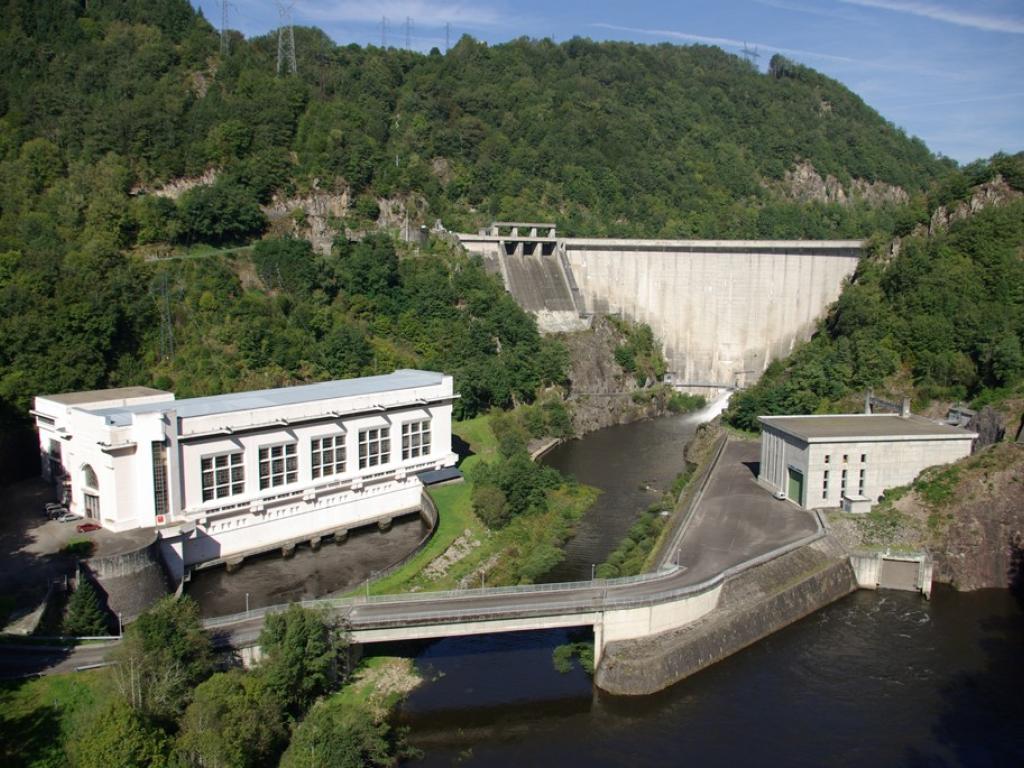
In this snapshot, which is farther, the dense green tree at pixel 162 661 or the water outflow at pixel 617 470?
the water outflow at pixel 617 470

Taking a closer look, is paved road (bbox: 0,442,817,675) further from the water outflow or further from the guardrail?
the water outflow

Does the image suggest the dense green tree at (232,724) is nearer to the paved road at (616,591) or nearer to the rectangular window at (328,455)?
the paved road at (616,591)

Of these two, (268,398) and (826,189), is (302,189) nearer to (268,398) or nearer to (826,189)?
(268,398)

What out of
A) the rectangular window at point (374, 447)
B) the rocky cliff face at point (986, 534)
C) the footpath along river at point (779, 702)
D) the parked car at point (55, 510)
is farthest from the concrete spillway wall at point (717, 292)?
the parked car at point (55, 510)

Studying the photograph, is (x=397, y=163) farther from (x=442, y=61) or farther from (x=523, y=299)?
(x=442, y=61)

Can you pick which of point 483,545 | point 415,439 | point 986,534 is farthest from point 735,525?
point 415,439

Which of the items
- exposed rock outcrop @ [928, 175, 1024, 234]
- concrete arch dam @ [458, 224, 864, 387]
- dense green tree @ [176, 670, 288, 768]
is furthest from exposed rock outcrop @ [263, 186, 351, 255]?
dense green tree @ [176, 670, 288, 768]

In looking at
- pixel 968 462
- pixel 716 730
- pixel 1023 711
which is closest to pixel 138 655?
pixel 716 730
